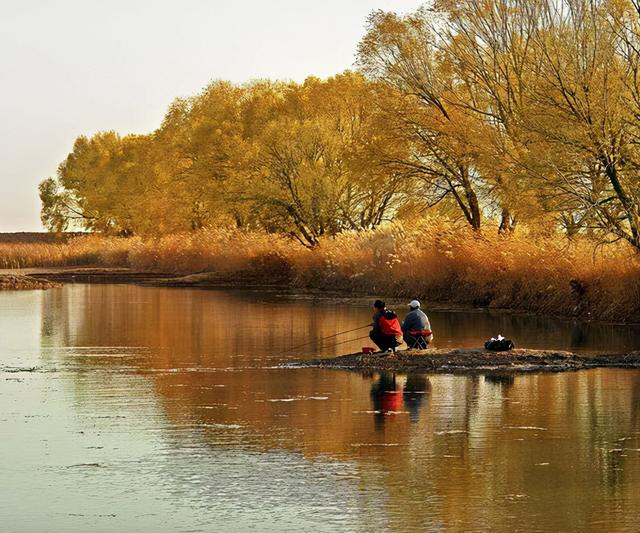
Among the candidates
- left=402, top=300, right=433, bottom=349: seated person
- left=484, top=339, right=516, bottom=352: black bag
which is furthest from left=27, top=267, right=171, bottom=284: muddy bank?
left=484, top=339, right=516, bottom=352: black bag

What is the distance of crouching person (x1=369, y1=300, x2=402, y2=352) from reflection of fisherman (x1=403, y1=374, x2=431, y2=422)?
1.36 meters

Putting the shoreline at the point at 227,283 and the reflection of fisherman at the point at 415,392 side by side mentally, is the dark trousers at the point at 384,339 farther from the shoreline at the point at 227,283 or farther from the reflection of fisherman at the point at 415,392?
the shoreline at the point at 227,283

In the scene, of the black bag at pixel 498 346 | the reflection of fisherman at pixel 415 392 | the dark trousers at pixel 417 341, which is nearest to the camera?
the reflection of fisherman at pixel 415 392

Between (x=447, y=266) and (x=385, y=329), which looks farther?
(x=447, y=266)

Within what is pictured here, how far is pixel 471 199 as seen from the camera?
157 feet

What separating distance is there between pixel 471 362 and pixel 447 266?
21.5m

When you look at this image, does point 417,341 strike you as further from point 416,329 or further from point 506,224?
point 506,224

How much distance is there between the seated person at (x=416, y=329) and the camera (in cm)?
2352

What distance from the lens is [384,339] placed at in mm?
23562

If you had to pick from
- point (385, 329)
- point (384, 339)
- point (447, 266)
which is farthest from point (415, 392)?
point (447, 266)

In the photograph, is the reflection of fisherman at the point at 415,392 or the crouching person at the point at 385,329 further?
the crouching person at the point at 385,329

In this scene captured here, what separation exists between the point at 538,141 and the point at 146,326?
11937mm

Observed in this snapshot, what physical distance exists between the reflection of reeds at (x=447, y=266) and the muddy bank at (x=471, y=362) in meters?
10.7

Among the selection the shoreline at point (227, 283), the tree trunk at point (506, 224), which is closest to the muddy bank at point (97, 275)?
the shoreline at point (227, 283)
